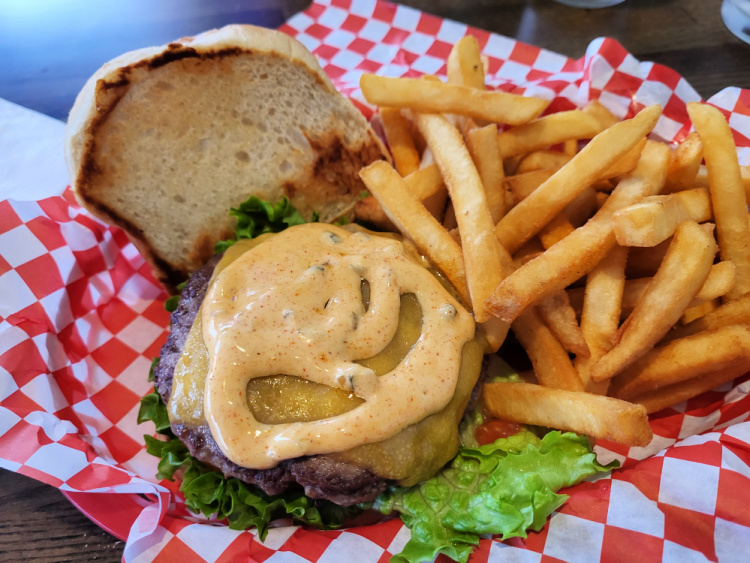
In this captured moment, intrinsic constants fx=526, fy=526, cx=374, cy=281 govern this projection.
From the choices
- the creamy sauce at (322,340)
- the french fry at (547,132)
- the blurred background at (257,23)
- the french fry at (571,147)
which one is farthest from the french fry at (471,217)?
the blurred background at (257,23)

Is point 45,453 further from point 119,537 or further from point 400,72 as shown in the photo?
point 400,72

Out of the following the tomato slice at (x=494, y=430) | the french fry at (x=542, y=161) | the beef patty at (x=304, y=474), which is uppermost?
the french fry at (x=542, y=161)

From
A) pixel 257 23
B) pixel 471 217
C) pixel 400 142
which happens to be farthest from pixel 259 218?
pixel 257 23

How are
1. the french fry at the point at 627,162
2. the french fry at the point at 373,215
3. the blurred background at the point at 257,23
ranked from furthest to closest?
the blurred background at the point at 257,23
the french fry at the point at 373,215
the french fry at the point at 627,162

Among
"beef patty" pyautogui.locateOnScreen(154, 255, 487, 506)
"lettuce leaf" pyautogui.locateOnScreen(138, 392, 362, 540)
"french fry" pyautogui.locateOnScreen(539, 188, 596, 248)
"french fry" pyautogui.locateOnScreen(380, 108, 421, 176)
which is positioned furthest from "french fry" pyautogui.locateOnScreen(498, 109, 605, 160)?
"lettuce leaf" pyautogui.locateOnScreen(138, 392, 362, 540)

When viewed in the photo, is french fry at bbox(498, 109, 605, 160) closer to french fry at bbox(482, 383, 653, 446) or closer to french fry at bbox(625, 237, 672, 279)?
french fry at bbox(625, 237, 672, 279)

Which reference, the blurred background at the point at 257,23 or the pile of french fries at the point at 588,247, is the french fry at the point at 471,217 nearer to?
the pile of french fries at the point at 588,247

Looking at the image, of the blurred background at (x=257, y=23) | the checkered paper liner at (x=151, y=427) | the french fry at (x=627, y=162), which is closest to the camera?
Result: the checkered paper liner at (x=151, y=427)
